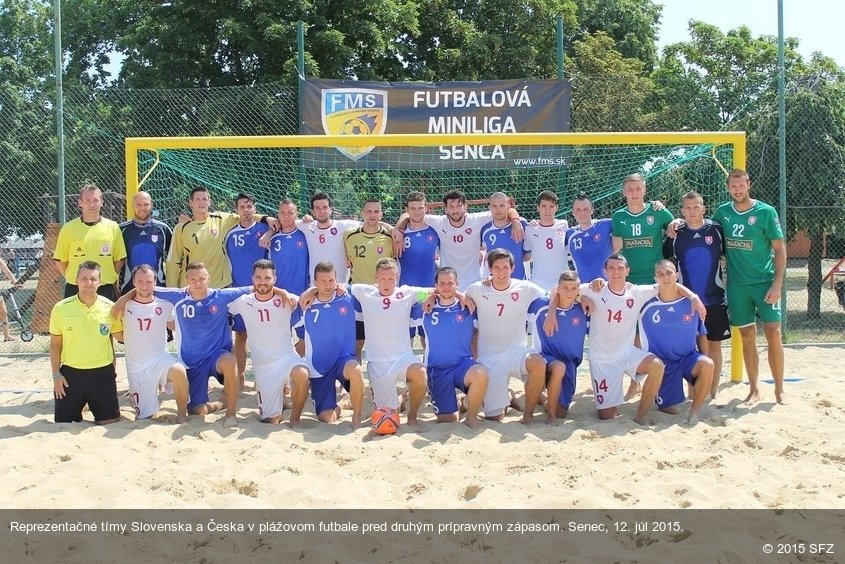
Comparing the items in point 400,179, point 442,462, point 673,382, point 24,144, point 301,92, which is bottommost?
point 442,462

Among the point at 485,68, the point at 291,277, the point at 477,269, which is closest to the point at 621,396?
the point at 477,269

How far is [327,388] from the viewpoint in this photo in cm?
535

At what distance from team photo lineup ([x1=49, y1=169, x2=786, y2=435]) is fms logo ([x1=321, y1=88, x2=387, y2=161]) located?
2783 mm

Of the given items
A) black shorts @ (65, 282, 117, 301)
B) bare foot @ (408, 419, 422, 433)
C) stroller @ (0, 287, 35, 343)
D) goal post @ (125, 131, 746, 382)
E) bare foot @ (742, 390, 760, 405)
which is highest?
goal post @ (125, 131, 746, 382)

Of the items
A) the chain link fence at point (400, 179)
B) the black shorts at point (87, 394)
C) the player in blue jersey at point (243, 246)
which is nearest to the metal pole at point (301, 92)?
the chain link fence at point (400, 179)

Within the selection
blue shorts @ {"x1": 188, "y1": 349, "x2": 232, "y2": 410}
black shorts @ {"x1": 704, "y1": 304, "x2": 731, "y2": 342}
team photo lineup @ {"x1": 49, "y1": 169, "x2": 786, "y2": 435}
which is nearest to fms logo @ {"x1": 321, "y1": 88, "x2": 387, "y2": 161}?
team photo lineup @ {"x1": 49, "y1": 169, "x2": 786, "y2": 435}

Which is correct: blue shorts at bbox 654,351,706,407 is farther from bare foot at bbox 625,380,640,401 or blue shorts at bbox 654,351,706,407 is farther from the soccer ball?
the soccer ball

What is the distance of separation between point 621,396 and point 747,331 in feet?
4.06

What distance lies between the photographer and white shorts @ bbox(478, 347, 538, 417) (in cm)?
529

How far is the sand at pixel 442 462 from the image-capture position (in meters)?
3.74

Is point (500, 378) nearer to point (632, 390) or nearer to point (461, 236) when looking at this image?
point (632, 390)

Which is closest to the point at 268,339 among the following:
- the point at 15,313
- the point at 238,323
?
the point at 238,323

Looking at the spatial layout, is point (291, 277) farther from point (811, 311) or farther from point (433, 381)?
point (811, 311)

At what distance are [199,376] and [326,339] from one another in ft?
3.03
